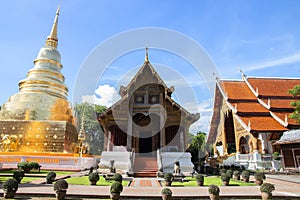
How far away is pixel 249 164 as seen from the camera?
1855 cm

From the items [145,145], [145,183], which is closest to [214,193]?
[145,183]

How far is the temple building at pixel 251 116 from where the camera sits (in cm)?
1900

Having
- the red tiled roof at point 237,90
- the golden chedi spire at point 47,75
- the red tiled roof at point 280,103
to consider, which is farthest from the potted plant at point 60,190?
the red tiled roof at point 280,103

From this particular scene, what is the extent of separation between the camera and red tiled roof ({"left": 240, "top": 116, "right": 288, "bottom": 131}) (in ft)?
62.8

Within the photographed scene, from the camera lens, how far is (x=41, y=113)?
22.7m

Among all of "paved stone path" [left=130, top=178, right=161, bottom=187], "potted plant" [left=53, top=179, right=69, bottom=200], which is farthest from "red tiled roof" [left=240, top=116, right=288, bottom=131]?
"potted plant" [left=53, top=179, right=69, bottom=200]

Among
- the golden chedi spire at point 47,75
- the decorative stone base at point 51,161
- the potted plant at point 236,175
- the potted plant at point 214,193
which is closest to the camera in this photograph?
the potted plant at point 214,193

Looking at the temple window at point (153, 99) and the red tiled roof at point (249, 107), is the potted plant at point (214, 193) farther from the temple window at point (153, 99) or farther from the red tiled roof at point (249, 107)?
the red tiled roof at point (249, 107)

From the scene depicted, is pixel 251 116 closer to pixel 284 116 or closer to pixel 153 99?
pixel 284 116

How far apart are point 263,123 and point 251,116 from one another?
154 cm

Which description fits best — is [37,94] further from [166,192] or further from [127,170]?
[166,192]

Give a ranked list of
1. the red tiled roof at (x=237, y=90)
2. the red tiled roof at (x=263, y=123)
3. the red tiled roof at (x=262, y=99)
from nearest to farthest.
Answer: the red tiled roof at (x=263, y=123) < the red tiled roof at (x=262, y=99) < the red tiled roof at (x=237, y=90)

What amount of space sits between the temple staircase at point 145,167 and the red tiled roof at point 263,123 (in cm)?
1012

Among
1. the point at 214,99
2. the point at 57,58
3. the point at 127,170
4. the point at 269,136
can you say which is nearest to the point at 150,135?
the point at 127,170
